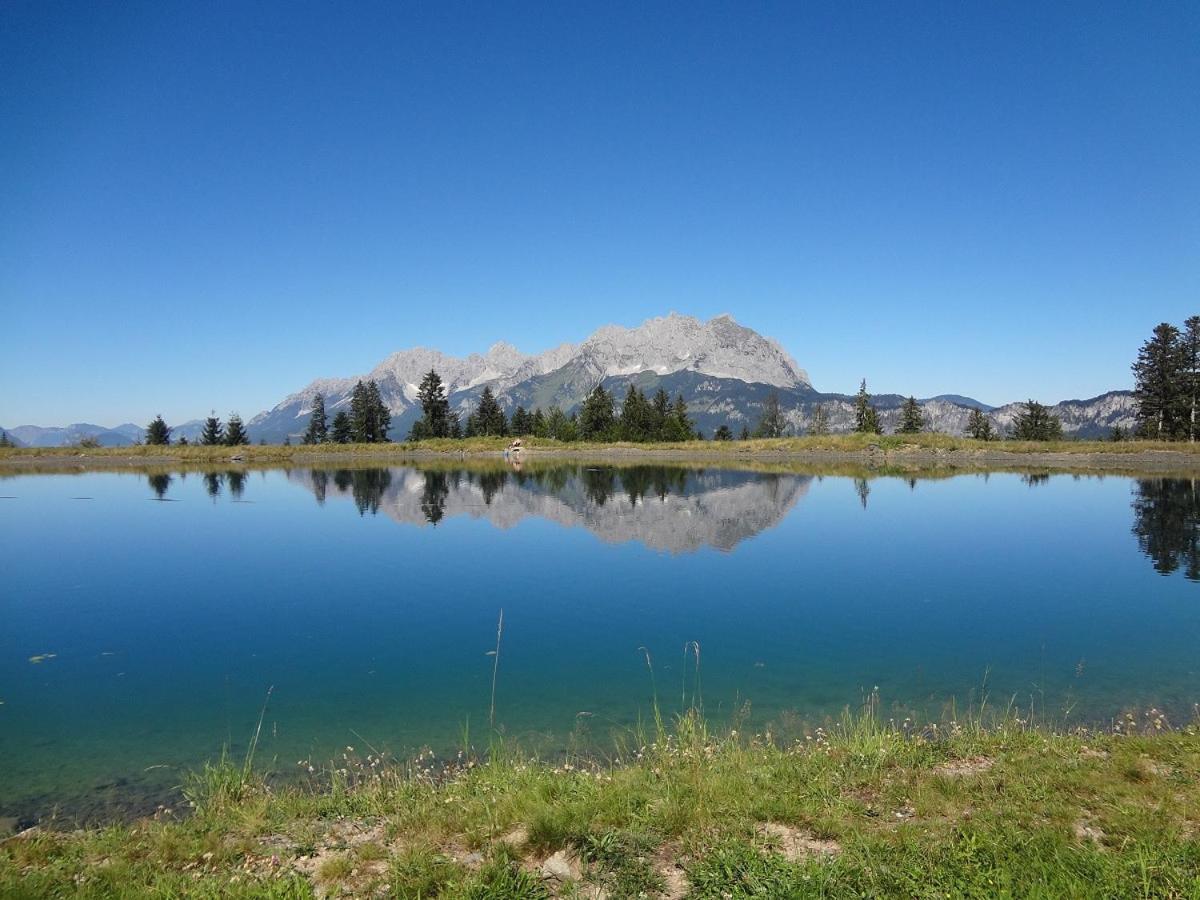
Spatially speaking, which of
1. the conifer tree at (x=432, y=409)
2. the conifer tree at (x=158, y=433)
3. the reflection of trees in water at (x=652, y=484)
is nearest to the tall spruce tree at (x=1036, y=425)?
the reflection of trees in water at (x=652, y=484)

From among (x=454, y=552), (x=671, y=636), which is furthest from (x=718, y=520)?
(x=671, y=636)

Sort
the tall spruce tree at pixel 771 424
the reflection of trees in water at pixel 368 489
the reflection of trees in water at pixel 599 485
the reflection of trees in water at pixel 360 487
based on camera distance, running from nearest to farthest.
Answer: the reflection of trees in water at pixel 368 489, the reflection of trees in water at pixel 360 487, the reflection of trees in water at pixel 599 485, the tall spruce tree at pixel 771 424

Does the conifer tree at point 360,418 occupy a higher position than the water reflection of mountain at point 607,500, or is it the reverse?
the conifer tree at point 360,418

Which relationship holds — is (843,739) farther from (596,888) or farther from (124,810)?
(124,810)

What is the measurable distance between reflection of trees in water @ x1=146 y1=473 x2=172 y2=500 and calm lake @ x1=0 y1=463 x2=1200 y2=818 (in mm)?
18897

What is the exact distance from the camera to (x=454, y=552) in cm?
3062

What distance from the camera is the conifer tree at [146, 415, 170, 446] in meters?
141

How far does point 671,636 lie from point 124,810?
1210 cm

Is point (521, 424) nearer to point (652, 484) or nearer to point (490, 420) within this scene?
point (490, 420)

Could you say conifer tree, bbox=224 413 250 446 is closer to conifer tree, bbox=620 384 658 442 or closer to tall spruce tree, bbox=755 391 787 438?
conifer tree, bbox=620 384 658 442

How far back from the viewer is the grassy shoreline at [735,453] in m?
96.4

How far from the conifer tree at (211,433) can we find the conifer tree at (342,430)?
23.3 metres

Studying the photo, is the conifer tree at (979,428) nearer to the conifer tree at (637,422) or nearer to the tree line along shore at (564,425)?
the tree line along shore at (564,425)

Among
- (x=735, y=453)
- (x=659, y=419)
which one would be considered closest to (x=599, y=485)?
(x=735, y=453)
